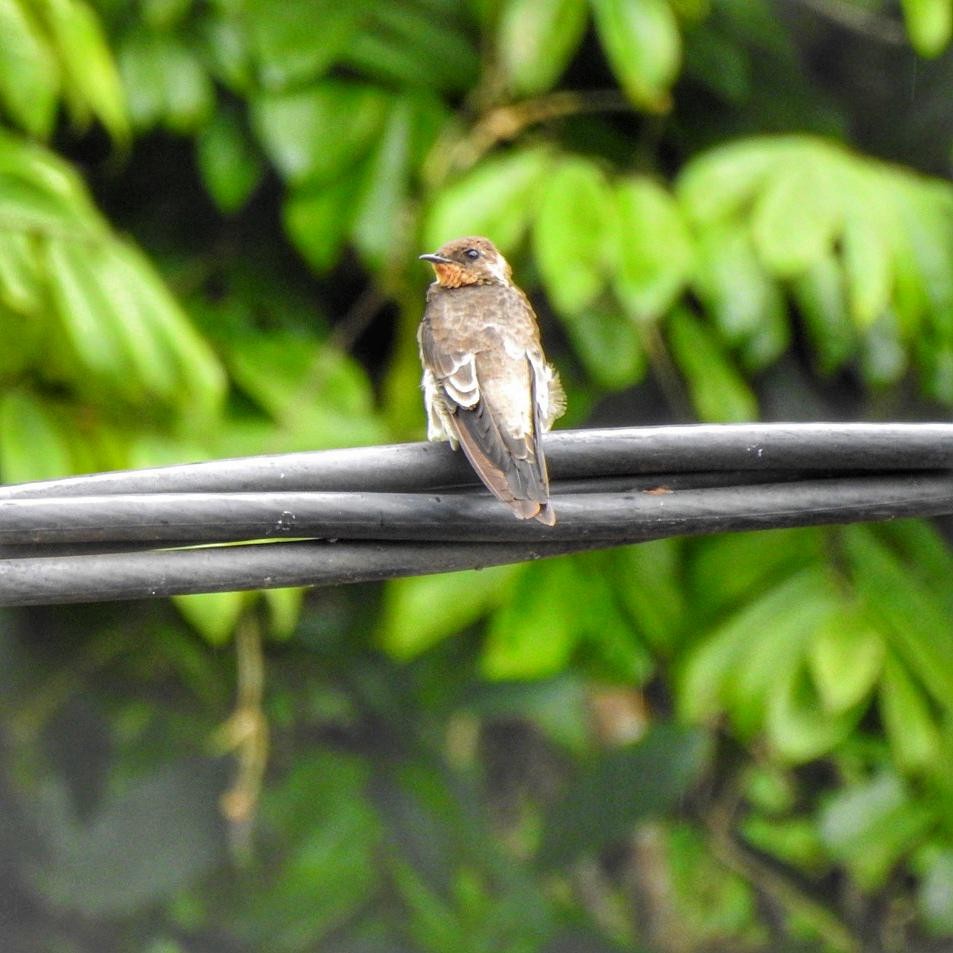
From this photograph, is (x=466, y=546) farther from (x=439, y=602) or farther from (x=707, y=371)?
(x=707, y=371)

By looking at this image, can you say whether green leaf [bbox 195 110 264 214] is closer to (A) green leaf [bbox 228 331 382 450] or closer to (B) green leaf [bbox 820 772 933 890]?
(A) green leaf [bbox 228 331 382 450]

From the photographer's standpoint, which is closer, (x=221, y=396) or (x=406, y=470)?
(x=406, y=470)

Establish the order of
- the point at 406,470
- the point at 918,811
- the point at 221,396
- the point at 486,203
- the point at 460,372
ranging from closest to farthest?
1. the point at 406,470
2. the point at 460,372
3. the point at 486,203
4. the point at 221,396
5. the point at 918,811

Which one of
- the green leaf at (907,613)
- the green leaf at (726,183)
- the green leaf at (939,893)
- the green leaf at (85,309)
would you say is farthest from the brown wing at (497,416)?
the green leaf at (939,893)

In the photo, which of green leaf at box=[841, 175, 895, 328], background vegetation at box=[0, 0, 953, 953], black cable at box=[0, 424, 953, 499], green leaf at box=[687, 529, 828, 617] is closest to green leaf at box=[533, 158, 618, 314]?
background vegetation at box=[0, 0, 953, 953]

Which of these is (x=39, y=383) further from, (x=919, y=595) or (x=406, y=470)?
(x=919, y=595)

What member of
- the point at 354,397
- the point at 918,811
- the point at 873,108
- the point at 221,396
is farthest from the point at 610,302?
the point at 918,811

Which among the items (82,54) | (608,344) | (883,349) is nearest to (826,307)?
(883,349)
